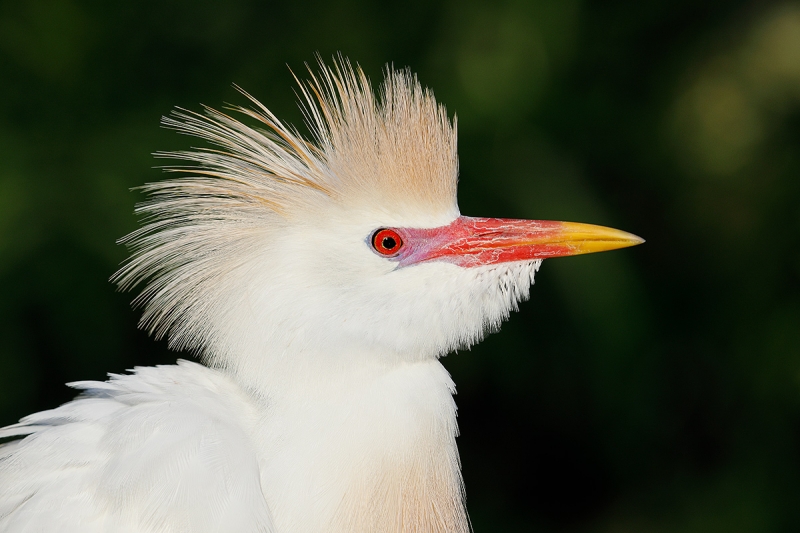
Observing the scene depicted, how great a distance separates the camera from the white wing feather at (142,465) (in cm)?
110

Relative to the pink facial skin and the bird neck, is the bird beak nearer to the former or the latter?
the pink facial skin

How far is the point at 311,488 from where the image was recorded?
3.84 ft

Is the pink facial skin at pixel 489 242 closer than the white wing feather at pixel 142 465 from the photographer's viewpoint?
No

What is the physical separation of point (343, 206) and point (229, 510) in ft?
1.65

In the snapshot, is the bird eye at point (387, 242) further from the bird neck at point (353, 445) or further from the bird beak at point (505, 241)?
the bird neck at point (353, 445)

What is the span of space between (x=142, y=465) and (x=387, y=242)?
52 cm

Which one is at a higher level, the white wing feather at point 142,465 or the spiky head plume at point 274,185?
the spiky head plume at point 274,185

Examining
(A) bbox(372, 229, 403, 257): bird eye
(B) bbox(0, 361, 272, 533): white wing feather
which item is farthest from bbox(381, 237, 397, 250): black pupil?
(B) bbox(0, 361, 272, 533): white wing feather

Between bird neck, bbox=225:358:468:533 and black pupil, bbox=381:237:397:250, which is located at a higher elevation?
black pupil, bbox=381:237:397:250

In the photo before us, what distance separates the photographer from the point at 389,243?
1215 millimetres

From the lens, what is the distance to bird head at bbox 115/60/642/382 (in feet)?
3.84

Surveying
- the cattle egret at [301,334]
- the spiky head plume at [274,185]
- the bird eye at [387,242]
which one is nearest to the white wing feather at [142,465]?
the cattle egret at [301,334]

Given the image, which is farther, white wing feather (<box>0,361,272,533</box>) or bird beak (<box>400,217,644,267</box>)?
bird beak (<box>400,217,644,267</box>)

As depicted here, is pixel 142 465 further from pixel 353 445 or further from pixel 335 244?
pixel 335 244
